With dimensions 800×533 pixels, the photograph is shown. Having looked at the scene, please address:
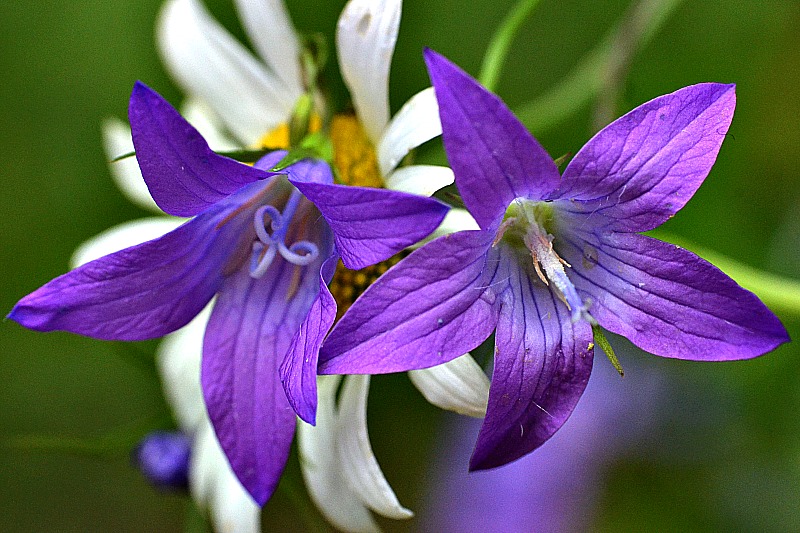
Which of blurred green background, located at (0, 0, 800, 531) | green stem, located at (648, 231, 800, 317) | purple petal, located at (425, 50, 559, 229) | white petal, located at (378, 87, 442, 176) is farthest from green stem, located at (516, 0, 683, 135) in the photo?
purple petal, located at (425, 50, 559, 229)

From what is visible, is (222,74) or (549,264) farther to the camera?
(222,74)

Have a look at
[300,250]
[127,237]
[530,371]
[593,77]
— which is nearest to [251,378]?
[300,250]

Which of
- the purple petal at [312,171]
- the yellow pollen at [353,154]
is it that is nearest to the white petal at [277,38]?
the yellow pollen at [353,154]

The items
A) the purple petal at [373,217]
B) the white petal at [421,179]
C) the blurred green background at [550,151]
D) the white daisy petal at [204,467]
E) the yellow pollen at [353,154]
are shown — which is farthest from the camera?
the blurred green background at [550,151]

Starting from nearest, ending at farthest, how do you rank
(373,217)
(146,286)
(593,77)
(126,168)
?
1. (373,217)
2. (146,286)
3. (126,168)
4. (593,77)

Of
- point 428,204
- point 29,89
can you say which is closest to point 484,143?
point 428,204

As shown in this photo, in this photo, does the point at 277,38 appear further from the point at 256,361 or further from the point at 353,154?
the point at 256,361

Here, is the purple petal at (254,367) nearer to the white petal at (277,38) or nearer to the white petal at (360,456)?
the white petal at (360,456)
